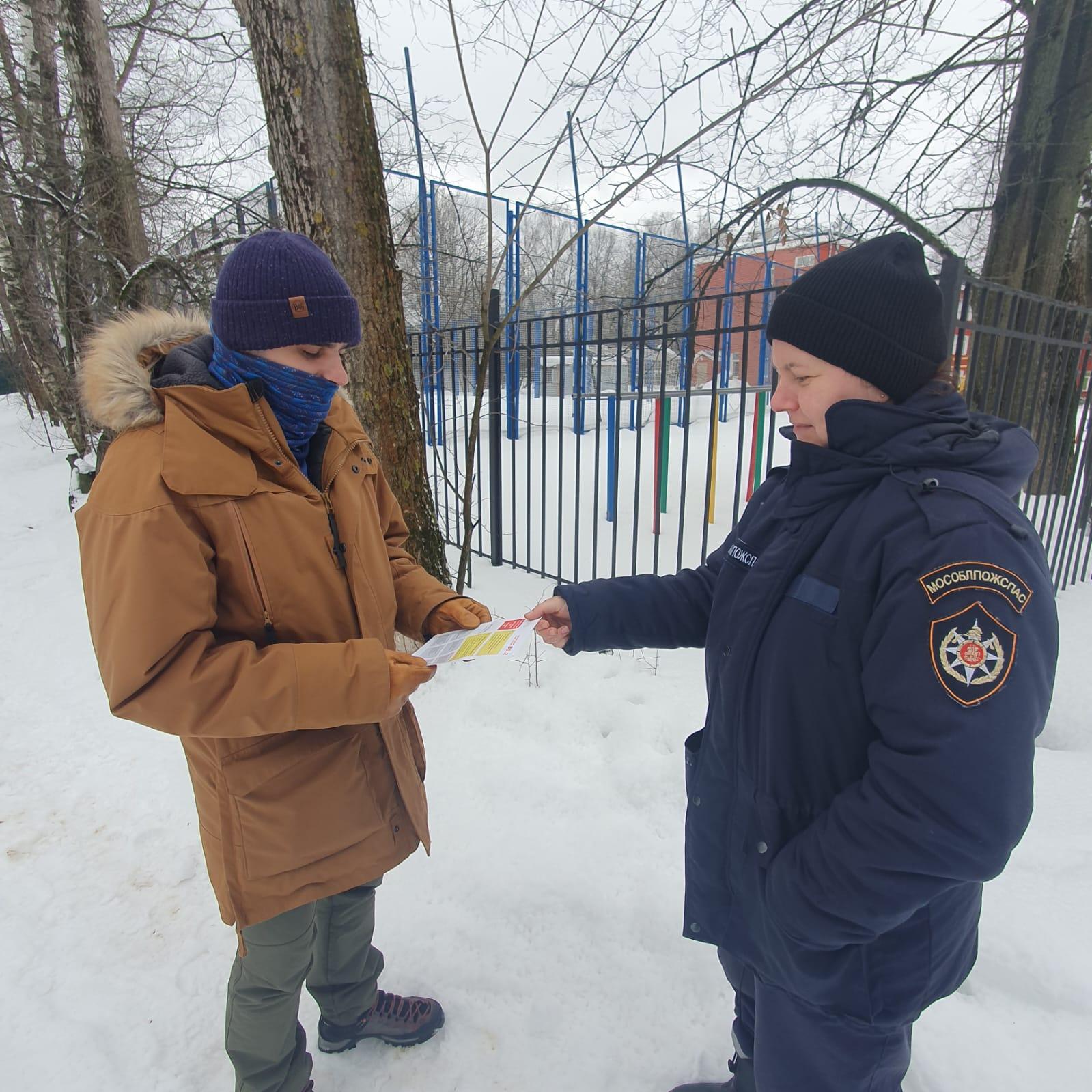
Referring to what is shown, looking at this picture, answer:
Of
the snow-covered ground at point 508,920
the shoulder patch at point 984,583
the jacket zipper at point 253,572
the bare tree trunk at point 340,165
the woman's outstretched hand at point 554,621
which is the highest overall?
the bare tree trunk at point 340,165

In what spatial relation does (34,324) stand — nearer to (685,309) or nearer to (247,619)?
(685,309)

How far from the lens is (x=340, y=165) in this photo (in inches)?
123

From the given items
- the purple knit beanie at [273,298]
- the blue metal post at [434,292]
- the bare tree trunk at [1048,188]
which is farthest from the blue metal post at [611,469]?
the purple knit beanie at [273,298]

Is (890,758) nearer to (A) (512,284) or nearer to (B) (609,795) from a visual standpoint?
(B) (609,795)

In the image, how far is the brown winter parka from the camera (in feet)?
3.67

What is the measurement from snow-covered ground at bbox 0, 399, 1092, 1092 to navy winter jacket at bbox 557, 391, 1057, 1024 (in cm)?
79

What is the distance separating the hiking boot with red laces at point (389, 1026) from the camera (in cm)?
176

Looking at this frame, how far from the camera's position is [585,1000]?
191 cm

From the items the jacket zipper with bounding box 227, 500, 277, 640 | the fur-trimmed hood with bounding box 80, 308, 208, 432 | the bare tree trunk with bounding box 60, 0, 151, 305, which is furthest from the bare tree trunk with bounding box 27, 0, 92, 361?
the jacket zipper with bounding box 227, 500, 277, 640

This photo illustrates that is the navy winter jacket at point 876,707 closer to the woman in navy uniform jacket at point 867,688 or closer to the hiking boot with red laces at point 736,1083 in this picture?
the woman in navy uniform jacket at point 867,688

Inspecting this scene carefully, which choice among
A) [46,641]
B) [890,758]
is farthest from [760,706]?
[46,641]

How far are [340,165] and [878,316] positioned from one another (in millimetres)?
2907

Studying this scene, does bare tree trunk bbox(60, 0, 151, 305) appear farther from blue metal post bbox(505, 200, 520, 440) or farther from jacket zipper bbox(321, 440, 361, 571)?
jacket zipper bbox(321, 440, 361, 571)

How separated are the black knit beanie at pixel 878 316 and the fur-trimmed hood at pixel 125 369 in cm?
115
